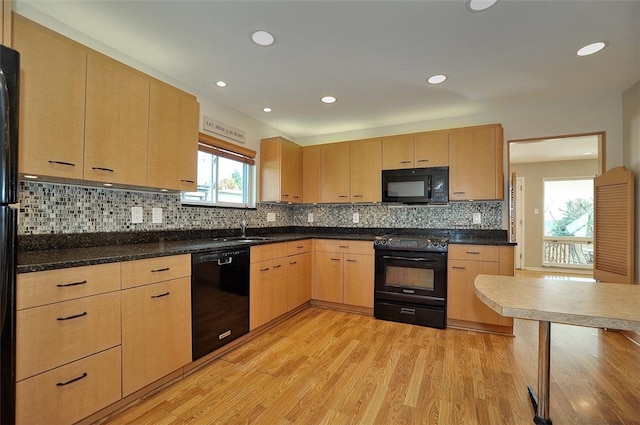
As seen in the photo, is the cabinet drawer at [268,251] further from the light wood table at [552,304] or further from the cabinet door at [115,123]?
the light wood table at [552,304]

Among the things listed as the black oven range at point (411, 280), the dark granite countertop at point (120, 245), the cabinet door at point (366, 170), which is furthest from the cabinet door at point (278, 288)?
the cabinet door at point (366, 170)

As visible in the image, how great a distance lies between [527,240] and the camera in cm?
630

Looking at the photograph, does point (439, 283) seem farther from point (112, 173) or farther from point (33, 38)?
point (33, 38)

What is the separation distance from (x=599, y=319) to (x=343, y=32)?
207cm

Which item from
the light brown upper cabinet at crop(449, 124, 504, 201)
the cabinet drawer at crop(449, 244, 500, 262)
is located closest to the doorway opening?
the light brown upper cabinet at crop(449, 124, 504, 201)

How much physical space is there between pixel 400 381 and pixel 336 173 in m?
2.56

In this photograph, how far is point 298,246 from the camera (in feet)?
10.8

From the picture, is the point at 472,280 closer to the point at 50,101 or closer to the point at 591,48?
the point at 591,48

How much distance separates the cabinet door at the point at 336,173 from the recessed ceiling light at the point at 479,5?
7.09 ft

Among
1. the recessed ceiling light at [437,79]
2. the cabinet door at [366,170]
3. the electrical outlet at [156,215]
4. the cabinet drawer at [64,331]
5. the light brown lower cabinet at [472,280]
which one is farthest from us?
the cabinet door at [366,170]

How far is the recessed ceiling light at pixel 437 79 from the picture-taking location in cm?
254

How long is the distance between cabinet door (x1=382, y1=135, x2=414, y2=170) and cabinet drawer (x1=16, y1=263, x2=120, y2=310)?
2.94 metres

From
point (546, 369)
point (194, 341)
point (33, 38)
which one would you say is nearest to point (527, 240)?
point (546, 369)

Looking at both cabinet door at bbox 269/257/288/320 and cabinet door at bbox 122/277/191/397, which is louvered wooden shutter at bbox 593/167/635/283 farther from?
cabinet door at bbox 122/277/191/397
